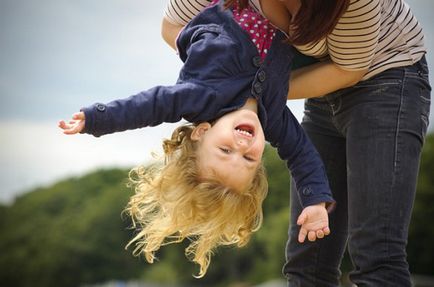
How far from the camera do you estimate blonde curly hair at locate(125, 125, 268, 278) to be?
7.13ft

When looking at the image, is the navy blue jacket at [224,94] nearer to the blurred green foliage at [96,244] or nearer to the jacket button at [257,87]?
the jacket button at [257,87]

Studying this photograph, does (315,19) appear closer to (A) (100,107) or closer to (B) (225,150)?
(B) (225,150)

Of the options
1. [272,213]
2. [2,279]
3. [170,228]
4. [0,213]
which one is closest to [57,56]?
[0,213]

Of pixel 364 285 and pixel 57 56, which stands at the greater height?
pixel 364 285

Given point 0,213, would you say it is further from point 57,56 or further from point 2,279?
point 57,56

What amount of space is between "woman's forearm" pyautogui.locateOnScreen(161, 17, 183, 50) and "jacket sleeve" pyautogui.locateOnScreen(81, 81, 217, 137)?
34 centimetres

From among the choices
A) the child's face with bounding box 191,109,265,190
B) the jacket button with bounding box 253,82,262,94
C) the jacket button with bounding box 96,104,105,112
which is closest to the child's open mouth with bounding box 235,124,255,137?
the child's face with bounding box 191,109,265,190

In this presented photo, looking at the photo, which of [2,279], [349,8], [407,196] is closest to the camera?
[349,8]

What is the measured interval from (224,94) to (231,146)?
0.15 m

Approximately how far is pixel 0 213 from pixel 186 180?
32807 mm

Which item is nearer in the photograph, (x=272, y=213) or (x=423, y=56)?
(x=423, y=56)

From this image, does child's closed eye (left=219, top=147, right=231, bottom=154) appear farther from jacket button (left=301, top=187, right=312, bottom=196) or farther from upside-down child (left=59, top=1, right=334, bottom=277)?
jacket button (left=301, top=187, right=312, bottom=196)

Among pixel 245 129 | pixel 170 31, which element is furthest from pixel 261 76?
pixel 170 31

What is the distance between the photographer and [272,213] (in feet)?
72.0
